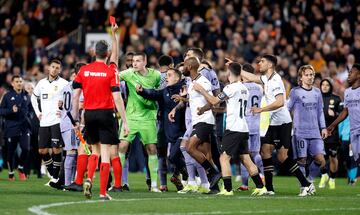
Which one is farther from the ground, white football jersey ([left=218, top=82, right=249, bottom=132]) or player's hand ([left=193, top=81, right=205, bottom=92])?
player's hand ([left=193, top=81, right=205, bottom=92])

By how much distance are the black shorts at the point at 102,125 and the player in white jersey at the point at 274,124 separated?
3683 millimetres

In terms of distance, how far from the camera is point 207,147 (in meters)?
20.5

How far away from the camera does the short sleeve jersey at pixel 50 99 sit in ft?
73.6

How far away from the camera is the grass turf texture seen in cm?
1614

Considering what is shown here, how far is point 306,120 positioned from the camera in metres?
21.1

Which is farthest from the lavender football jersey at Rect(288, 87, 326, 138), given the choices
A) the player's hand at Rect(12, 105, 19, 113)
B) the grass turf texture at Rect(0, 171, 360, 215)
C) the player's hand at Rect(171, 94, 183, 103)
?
the player's hand at Rect(12, 105, 19, 113)

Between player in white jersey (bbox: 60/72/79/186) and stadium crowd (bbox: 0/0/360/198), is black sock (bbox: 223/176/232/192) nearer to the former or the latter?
player in white jersey (bbox: 60/72/79/186)

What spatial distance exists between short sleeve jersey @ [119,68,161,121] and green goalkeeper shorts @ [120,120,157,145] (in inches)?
4.7

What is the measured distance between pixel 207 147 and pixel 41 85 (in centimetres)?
410

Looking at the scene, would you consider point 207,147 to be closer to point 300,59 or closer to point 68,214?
point 68,214

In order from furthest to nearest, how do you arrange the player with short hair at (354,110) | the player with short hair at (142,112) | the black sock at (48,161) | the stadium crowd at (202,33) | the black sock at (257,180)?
the stadium crowd at (202,33), the black sock at (48,161), the player with short hair at (354,110), the player with short hair at (142,112), the black sock at (257,180)

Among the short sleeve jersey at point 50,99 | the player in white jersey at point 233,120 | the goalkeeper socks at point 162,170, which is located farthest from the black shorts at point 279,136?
the short sleeve jersey at point 50,99

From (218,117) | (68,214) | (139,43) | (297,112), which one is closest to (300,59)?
(139,43)

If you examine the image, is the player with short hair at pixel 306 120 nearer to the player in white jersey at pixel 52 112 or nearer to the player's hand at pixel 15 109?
the player in white jersey at pixel 52 112
